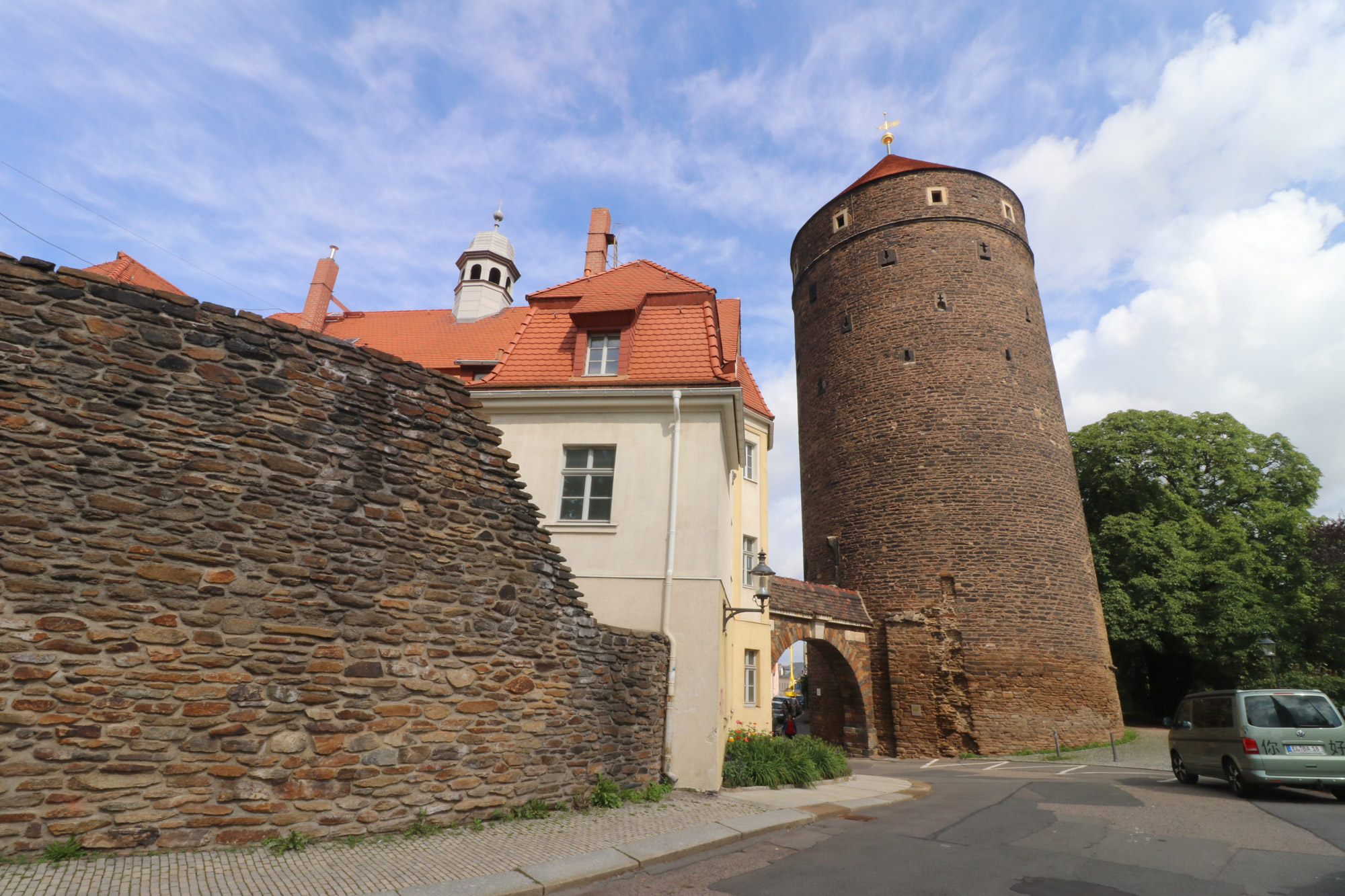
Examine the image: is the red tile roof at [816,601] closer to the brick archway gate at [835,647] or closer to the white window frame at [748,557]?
the brick archway gate at [835,647]

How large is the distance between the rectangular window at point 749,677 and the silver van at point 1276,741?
8520 millimetres

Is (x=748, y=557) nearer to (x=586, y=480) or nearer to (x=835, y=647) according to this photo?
(x=835, y=647)

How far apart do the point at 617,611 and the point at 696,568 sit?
1349 mm

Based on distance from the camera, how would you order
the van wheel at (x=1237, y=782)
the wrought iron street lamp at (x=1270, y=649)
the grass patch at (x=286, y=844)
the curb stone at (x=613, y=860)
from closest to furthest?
the curb stone at (x=613, y=860) → the grass patch at (x=286, y=844) → the van wheel at (x=1237, y=782) → the wrought iron street lamp at (x=1270, y=649)

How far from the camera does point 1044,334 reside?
2339cm

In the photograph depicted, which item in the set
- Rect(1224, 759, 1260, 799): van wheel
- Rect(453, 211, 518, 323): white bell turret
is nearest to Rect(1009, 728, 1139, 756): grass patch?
Rect(1224, 759, 1260, 799): van wheel

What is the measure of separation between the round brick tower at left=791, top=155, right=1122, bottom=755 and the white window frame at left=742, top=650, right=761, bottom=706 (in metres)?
5.75

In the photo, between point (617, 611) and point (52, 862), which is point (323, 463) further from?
point (617, 611)

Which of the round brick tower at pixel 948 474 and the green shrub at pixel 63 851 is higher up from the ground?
the round brick tower at pixel 948 474

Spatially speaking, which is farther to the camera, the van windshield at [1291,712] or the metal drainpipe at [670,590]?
the metal drainpipe at [670,590]

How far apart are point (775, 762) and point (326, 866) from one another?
7.51 metres

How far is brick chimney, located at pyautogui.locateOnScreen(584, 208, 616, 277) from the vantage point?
18.2 metres

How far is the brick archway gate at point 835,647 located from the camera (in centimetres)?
1769

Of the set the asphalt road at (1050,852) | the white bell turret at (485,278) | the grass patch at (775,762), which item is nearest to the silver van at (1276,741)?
the asphalt road at (1050,852)
